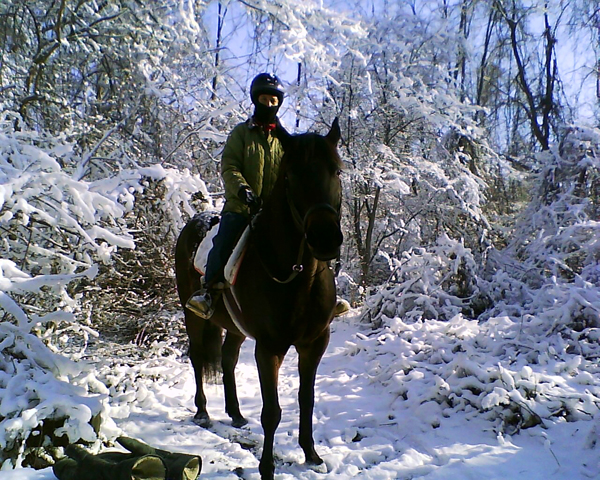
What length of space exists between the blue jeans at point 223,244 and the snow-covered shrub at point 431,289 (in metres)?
4.05

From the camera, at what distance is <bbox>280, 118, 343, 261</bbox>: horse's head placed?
6.24 ft

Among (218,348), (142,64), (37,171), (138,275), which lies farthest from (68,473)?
(142,64)

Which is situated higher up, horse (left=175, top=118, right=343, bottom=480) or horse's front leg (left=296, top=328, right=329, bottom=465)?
horse (left=175, top=118, right=343, bottom=480)

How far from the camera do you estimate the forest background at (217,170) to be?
313 cm

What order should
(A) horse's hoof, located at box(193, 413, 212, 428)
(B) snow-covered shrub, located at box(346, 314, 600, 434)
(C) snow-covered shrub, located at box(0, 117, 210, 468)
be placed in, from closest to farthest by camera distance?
(C) snow-covered shrub, located at box(0, 117, 210, 468) → (B) snow-covered shrub, located at box(346, 314, 600, 434) → (A) horse's hoof, located at box(193, 413, 212, 428)

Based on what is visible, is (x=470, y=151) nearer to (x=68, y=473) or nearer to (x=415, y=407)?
(x=415, y=407)

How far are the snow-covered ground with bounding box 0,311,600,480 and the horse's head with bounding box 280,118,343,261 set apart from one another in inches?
68.2

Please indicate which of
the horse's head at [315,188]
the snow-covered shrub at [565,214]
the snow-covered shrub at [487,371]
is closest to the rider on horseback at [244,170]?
the horse's head at [315,188]

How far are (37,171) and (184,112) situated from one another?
4.27 m

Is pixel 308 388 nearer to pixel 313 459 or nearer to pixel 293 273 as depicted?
pixel 313 459

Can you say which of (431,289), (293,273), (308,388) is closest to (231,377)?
(308,388)

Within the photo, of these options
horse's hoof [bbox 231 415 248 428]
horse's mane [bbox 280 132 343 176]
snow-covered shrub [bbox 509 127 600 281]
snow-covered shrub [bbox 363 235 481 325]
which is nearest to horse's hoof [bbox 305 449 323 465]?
horse's hoof [bbox 231 415 248 428]

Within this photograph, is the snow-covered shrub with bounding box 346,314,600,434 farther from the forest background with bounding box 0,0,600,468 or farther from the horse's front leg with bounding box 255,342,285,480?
the horse's front leg with bounding box 255,342,285,480

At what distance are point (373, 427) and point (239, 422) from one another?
1.23 metres
